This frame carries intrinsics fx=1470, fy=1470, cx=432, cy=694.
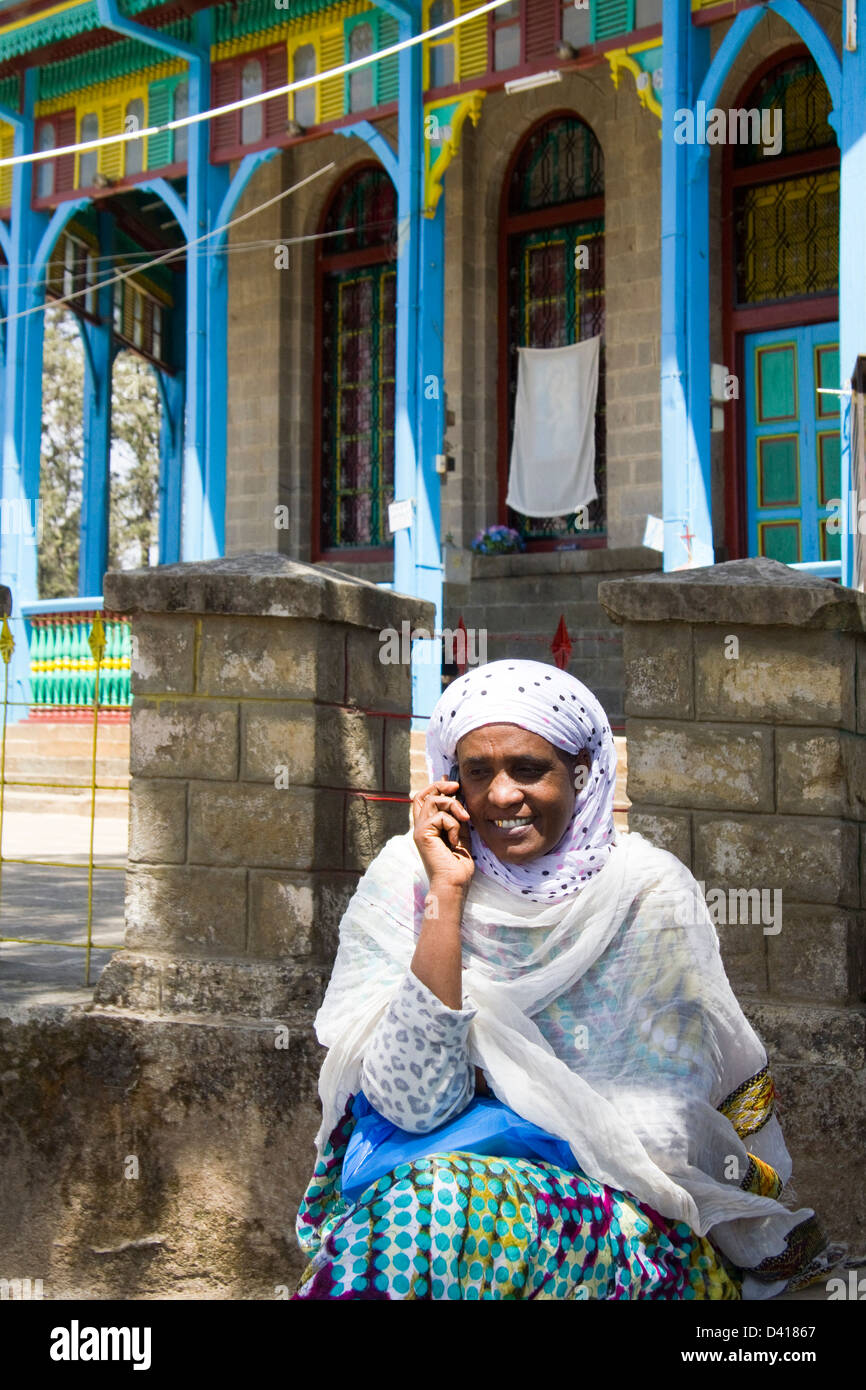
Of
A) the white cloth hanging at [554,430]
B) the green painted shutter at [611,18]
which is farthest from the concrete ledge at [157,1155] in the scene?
the white cloth hanging at [554,430]

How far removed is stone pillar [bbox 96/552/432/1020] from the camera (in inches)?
158

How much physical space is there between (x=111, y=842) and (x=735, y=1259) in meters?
7.48

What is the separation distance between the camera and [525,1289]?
207 centimetres

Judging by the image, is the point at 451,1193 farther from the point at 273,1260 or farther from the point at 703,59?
the point at 703,59

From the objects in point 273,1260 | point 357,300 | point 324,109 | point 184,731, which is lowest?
point 273,1260

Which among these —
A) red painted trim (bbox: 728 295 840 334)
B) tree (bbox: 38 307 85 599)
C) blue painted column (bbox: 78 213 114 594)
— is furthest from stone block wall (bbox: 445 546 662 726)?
tree (bbox: 38 307 85 599)

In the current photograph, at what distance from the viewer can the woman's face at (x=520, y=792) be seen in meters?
2.44

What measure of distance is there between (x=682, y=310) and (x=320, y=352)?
5.48 meters

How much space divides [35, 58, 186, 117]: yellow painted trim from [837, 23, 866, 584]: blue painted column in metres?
6.25

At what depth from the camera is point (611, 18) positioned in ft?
31.6

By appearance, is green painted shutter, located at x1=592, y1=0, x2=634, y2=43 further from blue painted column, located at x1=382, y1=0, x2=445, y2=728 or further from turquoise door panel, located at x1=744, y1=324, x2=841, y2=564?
turquoise door panel, located at x1=744, y1=324, x2=841, y2=564

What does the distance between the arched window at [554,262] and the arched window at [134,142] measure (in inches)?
121

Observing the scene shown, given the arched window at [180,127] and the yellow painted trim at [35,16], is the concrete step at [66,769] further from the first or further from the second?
the yellow painted trim at [35,16]
